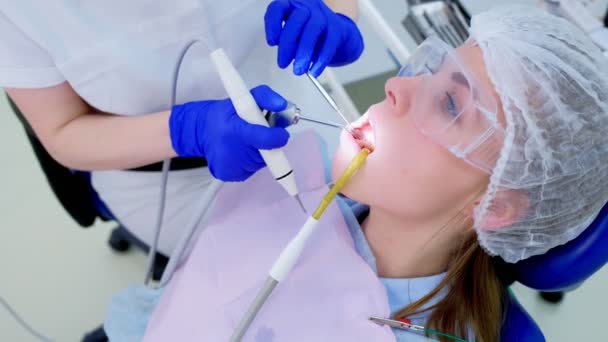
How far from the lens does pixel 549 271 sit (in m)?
0.99

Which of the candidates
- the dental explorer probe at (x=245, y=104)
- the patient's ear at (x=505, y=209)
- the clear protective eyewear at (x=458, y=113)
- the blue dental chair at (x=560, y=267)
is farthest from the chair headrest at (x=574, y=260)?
the dental explorer probe at (x=245, y=104)

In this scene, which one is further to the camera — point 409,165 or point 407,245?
point 407,245

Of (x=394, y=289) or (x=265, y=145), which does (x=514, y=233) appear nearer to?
(x=394, y=289)

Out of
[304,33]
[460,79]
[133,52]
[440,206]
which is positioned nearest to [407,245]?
[440,206]

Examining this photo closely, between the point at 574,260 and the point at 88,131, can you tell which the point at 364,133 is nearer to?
the point at 574,260

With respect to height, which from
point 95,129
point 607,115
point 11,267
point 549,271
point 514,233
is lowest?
point 549,271

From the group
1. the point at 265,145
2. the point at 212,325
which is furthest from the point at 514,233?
the point at 212,325

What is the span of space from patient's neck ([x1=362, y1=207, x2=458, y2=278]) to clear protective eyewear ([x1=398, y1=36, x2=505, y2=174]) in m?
0.20

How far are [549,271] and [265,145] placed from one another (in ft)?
1.89

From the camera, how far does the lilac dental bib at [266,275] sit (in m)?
1.05

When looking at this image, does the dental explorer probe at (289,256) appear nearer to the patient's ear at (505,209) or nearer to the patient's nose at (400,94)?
the patient's nose at (400,94)

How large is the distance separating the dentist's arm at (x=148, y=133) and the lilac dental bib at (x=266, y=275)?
0.59ft

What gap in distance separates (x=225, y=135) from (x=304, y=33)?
262 mm

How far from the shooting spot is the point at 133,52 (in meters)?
1.03
